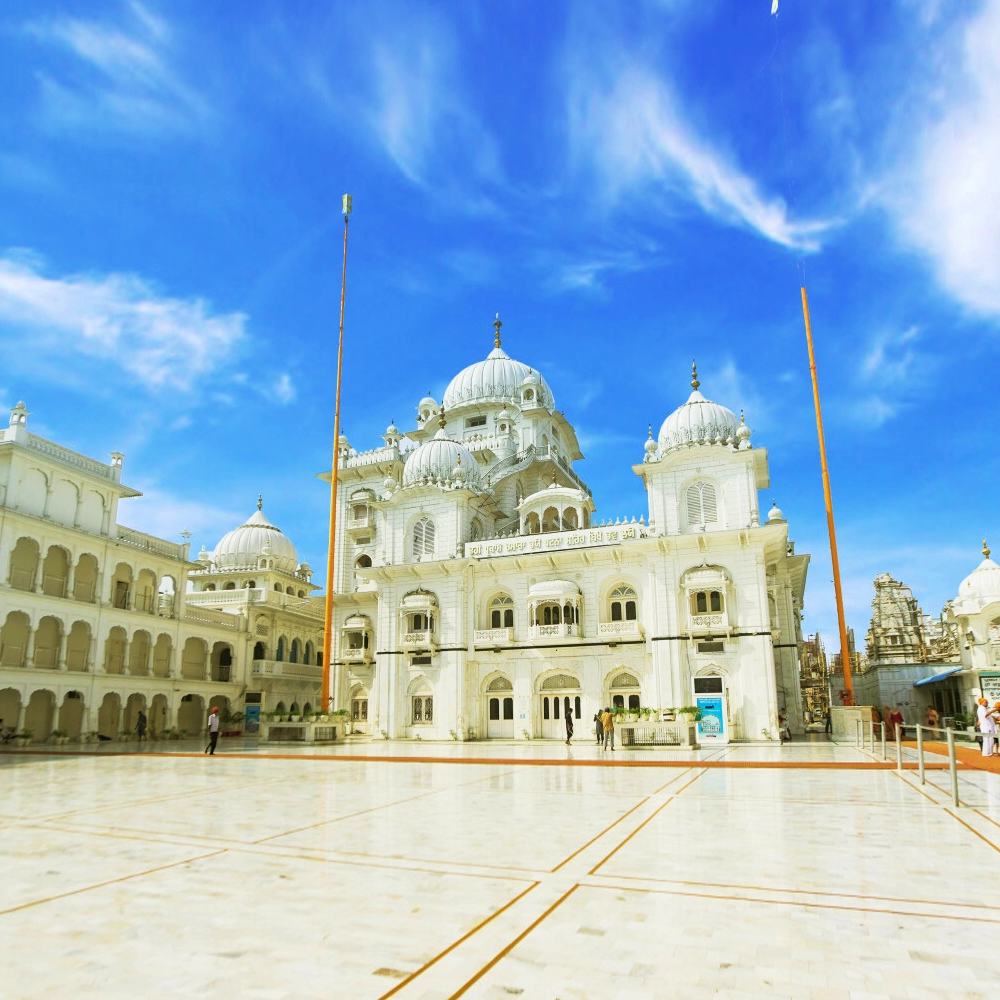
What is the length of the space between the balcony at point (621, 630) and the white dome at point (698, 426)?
25.8 ft

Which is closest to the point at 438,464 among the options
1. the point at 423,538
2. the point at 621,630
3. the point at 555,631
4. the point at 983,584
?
the point at 423,538

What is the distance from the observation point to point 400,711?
37531mm

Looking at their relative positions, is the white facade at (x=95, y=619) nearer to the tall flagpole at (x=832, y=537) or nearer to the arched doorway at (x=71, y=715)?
the arched doorway at (x=71, y=715)

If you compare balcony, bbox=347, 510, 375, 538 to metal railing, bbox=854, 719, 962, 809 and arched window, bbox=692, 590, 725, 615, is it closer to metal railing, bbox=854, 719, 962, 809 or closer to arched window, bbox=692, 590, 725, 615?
arched window, bbox=692, 590, 725, 615

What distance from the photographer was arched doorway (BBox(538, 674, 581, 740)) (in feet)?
115

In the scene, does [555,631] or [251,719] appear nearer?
[555,631]

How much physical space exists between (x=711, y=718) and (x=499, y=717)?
9.98 metres

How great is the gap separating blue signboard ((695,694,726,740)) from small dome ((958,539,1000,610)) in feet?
75.3

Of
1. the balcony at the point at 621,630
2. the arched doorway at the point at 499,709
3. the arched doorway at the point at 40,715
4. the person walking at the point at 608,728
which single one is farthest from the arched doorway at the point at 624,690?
the arched doorway at the point at 40,715

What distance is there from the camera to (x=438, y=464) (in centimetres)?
4109

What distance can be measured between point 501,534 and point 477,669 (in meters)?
8.85

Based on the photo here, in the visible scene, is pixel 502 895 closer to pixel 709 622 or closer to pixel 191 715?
pixel 709 622

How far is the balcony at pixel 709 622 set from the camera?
104ft

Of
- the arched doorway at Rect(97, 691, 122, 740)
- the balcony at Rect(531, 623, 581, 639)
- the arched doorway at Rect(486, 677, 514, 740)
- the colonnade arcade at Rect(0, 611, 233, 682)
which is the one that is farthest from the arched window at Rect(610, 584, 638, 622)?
the arched doorway at Rect(97, 691, 122, 740)
